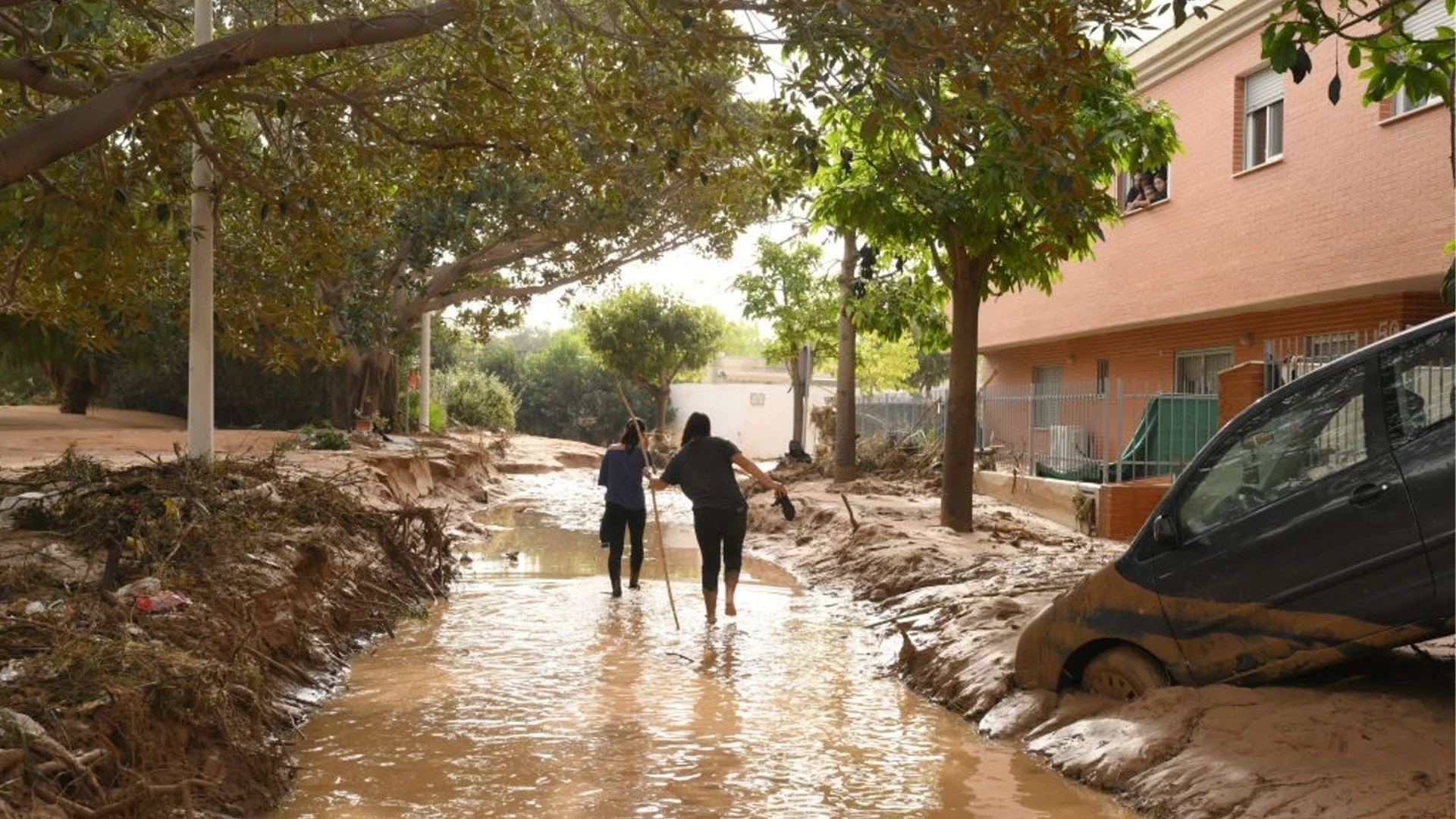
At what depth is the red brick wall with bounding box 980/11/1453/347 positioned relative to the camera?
596 inches

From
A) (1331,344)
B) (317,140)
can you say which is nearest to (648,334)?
(1331,344)

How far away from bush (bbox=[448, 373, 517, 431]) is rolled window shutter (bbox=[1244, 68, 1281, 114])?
28816mm

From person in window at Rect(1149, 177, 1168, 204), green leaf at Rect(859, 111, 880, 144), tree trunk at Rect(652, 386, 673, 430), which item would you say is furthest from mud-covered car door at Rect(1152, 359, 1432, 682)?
tree trunk at Rect(652, 386, 673, 430)

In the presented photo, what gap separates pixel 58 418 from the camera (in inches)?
999

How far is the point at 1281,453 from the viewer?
20.3 feet

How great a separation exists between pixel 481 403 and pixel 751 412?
14.4 meters

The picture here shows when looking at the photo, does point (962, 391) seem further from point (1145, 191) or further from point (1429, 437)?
point (1429, 437)

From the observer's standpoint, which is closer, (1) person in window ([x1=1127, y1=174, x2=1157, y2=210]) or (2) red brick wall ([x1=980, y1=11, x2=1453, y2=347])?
(2) red brick wall ([x1=980, y1=11, x2=1453, y2=347])

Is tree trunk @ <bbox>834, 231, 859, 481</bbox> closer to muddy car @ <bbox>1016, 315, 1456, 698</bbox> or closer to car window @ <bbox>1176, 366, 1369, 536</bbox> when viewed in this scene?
muddy car @ <bbox>1016, 315, 1456, 698</bbox>

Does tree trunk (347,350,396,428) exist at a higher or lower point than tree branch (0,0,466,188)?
lower

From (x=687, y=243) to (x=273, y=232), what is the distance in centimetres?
1796

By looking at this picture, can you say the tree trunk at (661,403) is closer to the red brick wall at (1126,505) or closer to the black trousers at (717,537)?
the red brick wall at (1126,505)

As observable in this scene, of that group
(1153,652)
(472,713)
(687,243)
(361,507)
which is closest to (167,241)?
(361,507)

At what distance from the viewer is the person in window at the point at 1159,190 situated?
21.0 metres
